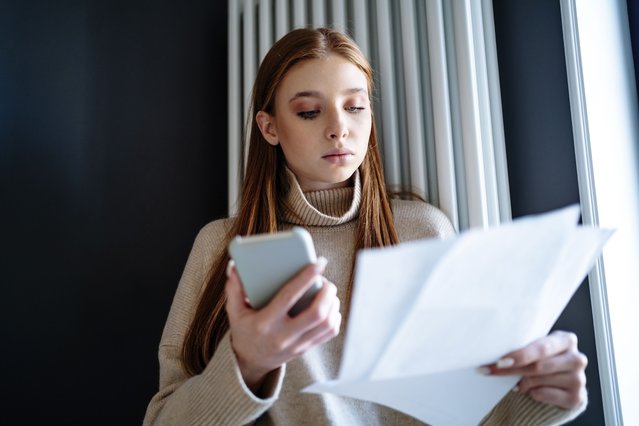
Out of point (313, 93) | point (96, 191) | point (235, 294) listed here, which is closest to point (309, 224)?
point (313, 93)

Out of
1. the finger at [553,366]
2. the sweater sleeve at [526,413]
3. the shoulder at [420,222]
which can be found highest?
the shoulder at [420,222]

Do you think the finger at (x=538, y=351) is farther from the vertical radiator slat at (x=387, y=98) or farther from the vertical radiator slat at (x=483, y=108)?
the vertical radiator slat at (x=387, y=98)

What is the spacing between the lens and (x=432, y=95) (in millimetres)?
1109

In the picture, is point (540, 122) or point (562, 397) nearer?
point (562, 397)

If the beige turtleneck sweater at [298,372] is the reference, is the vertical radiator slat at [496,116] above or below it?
above

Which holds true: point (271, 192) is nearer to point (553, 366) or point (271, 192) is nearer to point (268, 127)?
point (268, 127)

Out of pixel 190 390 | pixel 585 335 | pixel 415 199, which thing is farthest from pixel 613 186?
pixel 190 390

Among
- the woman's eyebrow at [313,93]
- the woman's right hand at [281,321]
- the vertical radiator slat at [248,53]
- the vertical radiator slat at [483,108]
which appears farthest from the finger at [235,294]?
the vertical radiator slat at [248,53]

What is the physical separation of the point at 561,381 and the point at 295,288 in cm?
40

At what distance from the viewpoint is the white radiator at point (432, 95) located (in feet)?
3.39

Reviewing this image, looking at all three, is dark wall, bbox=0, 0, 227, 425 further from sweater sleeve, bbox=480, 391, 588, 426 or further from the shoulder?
sweater sleeve, bbox=480, 391, 588, 426

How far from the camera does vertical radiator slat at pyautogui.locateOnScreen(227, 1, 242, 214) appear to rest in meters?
1.28

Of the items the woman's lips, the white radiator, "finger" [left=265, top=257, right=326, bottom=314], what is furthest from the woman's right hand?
the white radiator

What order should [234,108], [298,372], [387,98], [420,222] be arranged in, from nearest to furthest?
[298,372] → [420,222] → [387,98] → [234,108]
